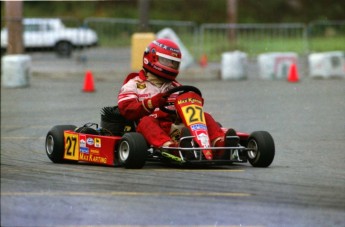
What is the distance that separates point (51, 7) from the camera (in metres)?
56.0

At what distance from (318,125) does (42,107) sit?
5719 millimetres

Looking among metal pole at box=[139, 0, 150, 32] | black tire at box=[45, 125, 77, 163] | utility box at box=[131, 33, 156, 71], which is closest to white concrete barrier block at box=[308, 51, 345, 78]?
utility box at box=[131, 33, 156, 71]

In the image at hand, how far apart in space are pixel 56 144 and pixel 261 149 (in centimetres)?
213

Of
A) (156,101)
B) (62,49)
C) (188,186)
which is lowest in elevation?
(188,186)

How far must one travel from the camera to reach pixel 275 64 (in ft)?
87.9

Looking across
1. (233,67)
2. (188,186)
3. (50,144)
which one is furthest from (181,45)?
(188,186)

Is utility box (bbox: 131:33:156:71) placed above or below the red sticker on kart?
above

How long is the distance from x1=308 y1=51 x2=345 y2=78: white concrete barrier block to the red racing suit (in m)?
16.7

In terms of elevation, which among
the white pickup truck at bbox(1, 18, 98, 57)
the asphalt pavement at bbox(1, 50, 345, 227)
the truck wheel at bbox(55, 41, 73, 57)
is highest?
the white pickup truck at bbox(1, 18, 98, 57)

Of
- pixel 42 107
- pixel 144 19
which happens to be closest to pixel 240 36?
pixel 144 19

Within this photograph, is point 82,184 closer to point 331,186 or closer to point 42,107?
point 331,186

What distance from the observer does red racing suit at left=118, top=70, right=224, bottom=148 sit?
959cm

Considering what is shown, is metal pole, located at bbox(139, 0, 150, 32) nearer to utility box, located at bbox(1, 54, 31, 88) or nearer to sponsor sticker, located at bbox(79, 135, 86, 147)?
utility box, located at bbox(1, 54, 31, 88)

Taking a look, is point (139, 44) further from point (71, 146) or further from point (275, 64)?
point (71, 146)
